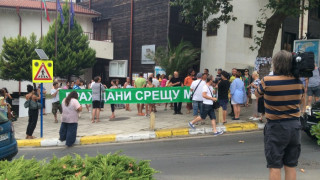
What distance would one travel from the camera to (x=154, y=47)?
20.9 meters

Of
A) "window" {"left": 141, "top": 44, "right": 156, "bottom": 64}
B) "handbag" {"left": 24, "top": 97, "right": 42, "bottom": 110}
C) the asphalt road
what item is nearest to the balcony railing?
"window" {"left": 141, "top": 44, "right": 156, "bottom": 64}

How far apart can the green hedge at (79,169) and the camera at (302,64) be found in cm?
212

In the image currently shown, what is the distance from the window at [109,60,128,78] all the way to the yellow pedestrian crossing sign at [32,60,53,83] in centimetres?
1341

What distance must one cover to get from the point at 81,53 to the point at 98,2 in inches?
260

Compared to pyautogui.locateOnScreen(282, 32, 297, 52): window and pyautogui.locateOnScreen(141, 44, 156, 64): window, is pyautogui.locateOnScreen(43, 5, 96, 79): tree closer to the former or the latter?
pyautogui.locateOnScreen(141, 44, 156, 64): window

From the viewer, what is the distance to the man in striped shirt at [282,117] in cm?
364

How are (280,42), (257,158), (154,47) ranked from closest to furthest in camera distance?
(257,158), (154,47), (280,42)

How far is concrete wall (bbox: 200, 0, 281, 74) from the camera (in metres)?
19.6

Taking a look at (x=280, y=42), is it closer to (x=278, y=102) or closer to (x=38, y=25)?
(x=38, y=25)

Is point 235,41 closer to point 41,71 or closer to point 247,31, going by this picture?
point 247,31

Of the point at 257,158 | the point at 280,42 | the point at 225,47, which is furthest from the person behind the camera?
the point at 280,42

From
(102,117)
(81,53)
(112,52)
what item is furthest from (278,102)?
(112,52)

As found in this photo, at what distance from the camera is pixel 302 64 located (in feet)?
11.9

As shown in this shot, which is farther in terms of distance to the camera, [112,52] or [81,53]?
[112,52]
